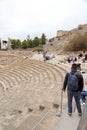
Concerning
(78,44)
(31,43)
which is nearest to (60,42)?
(31,43)

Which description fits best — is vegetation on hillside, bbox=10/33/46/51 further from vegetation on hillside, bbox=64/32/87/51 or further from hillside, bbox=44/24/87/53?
vegetation on hillside, bbox=64/32/87/51

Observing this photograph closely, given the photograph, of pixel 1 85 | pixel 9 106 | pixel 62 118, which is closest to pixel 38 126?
pixel 62 118

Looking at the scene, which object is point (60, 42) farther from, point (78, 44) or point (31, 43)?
point (78, 44)

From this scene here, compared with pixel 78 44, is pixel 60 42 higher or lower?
higher

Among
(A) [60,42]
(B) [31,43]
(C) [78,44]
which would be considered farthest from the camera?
(B) [31,43]

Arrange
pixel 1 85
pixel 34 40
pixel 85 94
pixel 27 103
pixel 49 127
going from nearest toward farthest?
1. pixel 49 127
2. pixel 85 94
3. pixel 27 103
4. pixel 1 85
5. pixel 34 40

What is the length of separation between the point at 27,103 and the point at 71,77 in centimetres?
437

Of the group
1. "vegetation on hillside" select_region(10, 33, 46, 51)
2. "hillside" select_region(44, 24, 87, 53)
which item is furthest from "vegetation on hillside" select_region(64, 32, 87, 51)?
"vegetation on hillside" select_region(10, 33, 46, 51)

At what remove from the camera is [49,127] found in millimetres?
4801

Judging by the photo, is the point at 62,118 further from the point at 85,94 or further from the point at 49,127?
the point at 85,94

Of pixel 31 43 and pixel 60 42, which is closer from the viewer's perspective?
pixel 60 42

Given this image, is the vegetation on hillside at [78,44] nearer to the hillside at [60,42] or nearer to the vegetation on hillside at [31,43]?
the hillside at [60,42]

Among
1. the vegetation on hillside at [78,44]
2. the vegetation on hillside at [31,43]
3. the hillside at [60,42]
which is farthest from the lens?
the vegetation on hillside at [31,43]

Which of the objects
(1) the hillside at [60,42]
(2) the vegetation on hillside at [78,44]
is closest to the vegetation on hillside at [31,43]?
(1) the hillside at [60,42]
